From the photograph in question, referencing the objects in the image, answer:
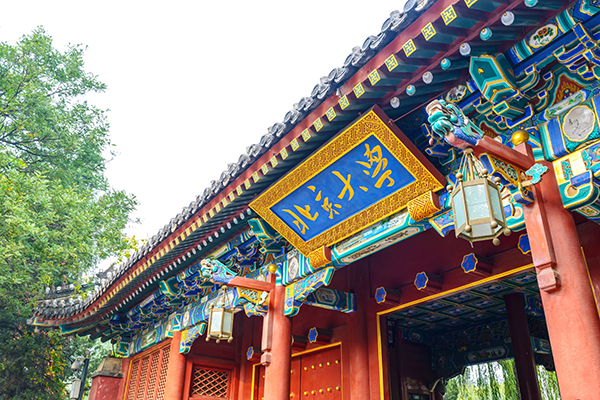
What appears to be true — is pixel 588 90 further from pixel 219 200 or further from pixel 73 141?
pixel 73 141

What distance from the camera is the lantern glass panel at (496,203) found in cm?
237

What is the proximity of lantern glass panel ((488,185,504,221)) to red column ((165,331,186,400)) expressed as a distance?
6083 mm

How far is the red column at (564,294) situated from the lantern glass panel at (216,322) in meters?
3.62

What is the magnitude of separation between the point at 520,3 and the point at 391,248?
3643mm

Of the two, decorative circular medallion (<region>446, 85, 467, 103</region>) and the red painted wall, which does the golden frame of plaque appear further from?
the red painted wall

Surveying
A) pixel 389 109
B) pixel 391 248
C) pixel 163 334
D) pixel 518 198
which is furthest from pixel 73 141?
pixel 518 198

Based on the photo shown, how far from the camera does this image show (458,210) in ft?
8.03

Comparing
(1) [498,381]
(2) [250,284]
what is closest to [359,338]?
(2) [250,284]

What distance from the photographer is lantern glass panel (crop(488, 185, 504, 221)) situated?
2369 mm

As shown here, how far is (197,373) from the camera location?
744 cm

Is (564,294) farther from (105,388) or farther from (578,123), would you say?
(105,388)

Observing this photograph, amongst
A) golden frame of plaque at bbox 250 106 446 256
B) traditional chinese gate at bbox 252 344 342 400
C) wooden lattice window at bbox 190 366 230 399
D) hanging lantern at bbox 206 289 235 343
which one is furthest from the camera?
wooden lattice window at bbox 190 366 230 399

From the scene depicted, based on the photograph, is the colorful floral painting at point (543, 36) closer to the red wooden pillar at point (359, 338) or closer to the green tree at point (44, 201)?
the red wooden pillar at point (359, 338)

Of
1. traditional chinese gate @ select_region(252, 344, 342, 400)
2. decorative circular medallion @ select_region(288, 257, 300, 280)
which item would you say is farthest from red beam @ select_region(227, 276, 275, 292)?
traditional chinese gate @ select_region(252, 344, 342, 400)
